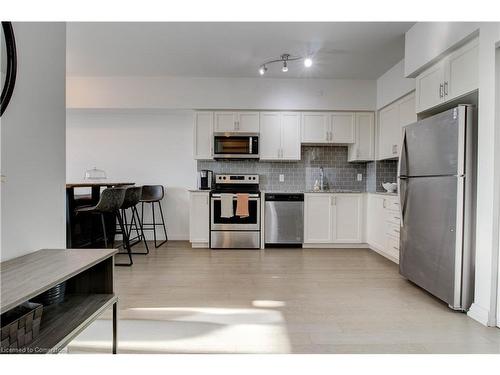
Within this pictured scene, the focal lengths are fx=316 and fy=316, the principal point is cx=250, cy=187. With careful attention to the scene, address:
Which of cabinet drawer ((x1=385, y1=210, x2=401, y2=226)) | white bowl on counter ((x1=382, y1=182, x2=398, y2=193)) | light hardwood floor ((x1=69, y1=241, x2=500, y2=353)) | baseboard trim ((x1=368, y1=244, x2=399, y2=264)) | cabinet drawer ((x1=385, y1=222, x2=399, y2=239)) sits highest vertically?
white bowl on counter ((x1=382, y1=182, x2=398, y2=193))

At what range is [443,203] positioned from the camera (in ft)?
8.30

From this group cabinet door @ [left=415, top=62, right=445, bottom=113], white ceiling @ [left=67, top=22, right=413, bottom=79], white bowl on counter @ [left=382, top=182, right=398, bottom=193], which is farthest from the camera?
white bowl on counter @ [left=382, top=182, right=398, bottom=193]

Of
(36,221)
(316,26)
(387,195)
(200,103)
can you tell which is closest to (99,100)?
(200,103)

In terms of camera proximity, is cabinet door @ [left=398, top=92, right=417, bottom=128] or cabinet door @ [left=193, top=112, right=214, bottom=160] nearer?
cabinet door @ [left=398, top=92, right=417, bottom=128]

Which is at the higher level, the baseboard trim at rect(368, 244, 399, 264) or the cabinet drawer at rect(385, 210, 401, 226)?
the cabinet drawer at rect(385, 210, 401, 226)

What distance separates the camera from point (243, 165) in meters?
Answer: 5.29

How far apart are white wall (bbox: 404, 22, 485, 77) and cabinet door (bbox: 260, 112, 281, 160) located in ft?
6.87

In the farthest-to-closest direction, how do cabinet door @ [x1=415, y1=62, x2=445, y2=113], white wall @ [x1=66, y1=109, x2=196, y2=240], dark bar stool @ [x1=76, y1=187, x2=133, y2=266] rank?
white wall @ [x1=66, y1=109, x2=196, y2=240], dark bar stool @ [x1=76, y1=187, x2=133, y2=266], cabinet door @ [x1=415, y1=62, x2=445, y2=113]

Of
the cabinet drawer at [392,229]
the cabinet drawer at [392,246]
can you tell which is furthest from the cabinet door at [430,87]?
the cabinet drawer at [392,246]

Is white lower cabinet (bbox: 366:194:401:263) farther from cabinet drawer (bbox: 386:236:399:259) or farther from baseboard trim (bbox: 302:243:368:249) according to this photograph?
baseboard trim (bbox: 302:243:368:249)

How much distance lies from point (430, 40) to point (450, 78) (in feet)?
1.46

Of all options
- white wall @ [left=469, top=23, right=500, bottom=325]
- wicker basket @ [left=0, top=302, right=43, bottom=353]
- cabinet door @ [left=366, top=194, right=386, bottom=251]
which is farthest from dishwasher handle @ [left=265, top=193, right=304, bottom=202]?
wicker basket @ [left=0, top=302, right=43, bottom=353]

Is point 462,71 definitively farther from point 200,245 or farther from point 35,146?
point 200,245

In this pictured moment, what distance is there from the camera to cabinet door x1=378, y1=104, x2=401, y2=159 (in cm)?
423
